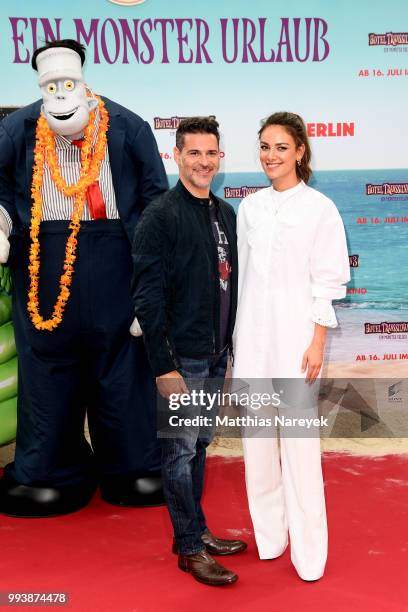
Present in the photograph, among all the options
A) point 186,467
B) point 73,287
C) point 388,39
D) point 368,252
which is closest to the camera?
point 186,467

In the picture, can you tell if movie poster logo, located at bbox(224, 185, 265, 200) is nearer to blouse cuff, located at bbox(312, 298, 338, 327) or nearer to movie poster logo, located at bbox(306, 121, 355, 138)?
movie poster logo, located at bbox(306, 121, 355, 138)

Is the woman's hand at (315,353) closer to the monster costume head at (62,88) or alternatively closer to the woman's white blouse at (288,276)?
the woman's white blouse at (288,276)

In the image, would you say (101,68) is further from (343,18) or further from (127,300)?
(127,300)

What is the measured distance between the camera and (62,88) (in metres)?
2.41

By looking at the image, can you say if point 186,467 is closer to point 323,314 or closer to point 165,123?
point 323,314

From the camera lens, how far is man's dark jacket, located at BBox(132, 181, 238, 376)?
6.57ft

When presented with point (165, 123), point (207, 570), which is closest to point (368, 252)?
point (165, 123)

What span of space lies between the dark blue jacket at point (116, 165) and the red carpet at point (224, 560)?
98 cm

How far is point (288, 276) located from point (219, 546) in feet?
2.81

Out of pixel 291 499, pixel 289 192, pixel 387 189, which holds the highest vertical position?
pixel 387 189

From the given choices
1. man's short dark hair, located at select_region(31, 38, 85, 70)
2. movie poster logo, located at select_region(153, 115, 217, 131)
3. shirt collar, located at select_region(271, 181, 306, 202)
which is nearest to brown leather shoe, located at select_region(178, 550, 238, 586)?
shirt collar, located at select_region(271, 181, 306, 202)

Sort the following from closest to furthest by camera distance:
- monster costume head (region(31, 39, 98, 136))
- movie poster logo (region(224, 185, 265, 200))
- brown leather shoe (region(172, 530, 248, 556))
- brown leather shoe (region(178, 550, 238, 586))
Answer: brown leather shoe (region(178, 550, 238, 586)), brown leather shoe (region(172, 530, 248, 556)), monster costume head (region(31, 39, 98, 136)), movie poster logo (region(224, 185, 265, 200))

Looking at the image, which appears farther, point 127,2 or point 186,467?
point 127,2

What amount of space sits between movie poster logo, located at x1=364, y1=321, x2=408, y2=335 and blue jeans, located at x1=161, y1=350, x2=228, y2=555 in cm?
195
